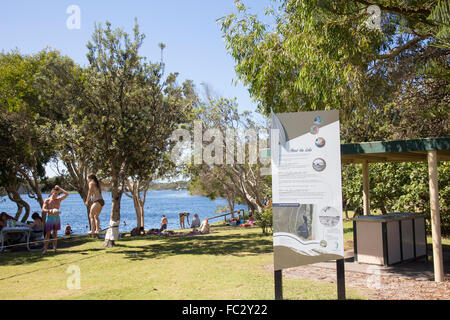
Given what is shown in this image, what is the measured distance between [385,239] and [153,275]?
5.19m

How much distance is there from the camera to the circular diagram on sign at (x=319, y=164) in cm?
514

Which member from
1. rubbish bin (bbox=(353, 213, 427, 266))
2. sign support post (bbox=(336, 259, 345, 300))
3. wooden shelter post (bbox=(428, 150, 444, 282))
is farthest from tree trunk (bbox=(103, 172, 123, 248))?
wooden shelter post (bbox=(428, 150, 444, 282))

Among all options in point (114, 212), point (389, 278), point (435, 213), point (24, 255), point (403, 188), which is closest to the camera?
point (435, 213)

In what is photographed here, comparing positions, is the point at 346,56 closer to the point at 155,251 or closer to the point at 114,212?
the point at 155,251

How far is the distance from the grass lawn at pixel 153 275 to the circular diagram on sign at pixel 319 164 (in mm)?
2218

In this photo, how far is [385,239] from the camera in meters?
8.47

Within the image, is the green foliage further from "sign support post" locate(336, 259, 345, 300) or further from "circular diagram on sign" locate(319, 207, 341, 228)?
"circular diagram on sign" locate(319, 207, 341, 228)

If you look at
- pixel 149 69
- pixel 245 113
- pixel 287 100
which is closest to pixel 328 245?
pixel 287 100

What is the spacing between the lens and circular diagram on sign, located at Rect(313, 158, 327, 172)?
5.14 metres

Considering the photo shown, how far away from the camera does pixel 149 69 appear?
12.6 m

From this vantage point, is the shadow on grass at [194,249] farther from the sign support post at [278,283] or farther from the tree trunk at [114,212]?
the sign support post at [278,283]

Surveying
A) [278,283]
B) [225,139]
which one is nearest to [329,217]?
[278,283]

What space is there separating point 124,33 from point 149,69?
1358 millimetres
